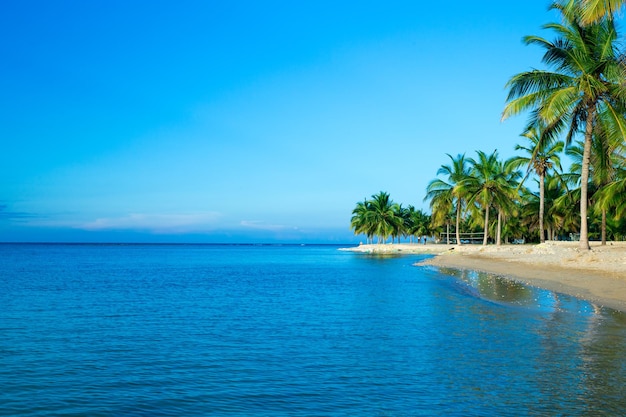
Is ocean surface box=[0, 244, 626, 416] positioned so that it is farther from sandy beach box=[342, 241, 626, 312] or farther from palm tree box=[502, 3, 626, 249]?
palm tree box=[502, 3, 626, 249]

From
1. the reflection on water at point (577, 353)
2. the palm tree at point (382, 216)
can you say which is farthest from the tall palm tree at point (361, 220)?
the reflection on water at point (577, 353)

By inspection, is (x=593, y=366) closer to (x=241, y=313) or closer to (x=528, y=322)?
(x=528, y=322)

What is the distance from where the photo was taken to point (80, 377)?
8570 millimetres

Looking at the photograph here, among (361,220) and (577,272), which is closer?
(577,272)

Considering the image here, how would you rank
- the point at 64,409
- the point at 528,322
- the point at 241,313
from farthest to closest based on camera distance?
the point at 241,313, the point at 528,322, the point at 64,409

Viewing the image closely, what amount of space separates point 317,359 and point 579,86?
76.1 feet

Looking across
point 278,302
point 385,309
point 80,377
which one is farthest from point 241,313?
point 80,377

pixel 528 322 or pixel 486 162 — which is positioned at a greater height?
pixel 486 162

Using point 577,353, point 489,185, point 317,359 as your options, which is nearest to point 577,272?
point 577,353

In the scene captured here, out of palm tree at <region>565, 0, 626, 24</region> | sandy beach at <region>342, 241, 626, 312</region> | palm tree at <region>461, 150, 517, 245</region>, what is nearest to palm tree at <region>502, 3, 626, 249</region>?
sandy beach at <region>342, 241, 626, 312</region>

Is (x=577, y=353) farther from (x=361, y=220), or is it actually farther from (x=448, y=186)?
(x=361, y=220)

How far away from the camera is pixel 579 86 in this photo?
26625 mm

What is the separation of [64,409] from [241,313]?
9.30m

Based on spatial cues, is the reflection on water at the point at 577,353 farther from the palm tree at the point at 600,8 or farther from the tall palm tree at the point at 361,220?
the tall palm tree at the point at 361,220
